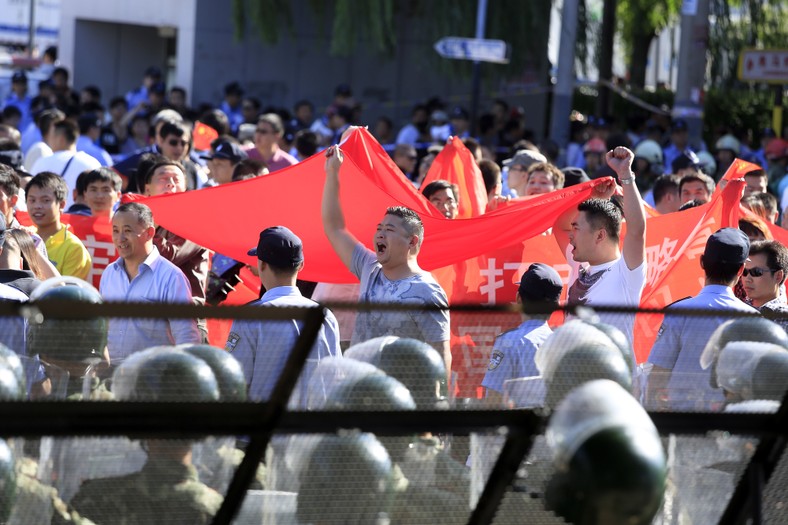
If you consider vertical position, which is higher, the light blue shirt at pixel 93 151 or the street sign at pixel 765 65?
the street sign at pixel 765 65

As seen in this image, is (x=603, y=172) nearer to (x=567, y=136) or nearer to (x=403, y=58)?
(x=567, y=136)

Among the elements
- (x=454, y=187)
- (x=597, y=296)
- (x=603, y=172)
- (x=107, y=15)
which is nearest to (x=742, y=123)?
(x=107, y=15)

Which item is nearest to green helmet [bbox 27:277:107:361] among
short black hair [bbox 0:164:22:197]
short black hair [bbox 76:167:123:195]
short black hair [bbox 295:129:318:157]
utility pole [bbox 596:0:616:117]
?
short black hair [bbox 0:164:22:197]

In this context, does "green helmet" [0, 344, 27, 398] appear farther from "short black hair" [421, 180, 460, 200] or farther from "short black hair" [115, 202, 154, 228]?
"short black hair" [421, 180, 460, 200]

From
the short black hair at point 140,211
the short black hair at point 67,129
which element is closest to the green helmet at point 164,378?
the short black hair at point 140,211

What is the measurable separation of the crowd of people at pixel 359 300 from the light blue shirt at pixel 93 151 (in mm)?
29

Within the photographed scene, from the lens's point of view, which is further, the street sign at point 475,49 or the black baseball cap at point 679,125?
the black baseball cap at point 679,125

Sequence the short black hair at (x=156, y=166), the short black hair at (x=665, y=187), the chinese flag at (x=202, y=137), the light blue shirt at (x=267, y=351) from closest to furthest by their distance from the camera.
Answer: the light blue shirt at (x=267, y=351) < the short black hair at (x=156, y=166) < the short black hair at (x=665, y=187) < the chinese flag at (x=202, y=137)

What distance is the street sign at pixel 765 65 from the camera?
16.5 metres

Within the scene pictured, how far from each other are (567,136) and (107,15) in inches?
415

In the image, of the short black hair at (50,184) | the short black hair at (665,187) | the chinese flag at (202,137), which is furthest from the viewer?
the chinese flag at (202,137)

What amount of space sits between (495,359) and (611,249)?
2709 mm

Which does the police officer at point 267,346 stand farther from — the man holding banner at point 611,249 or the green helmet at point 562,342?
the man holding banner at point 611,249

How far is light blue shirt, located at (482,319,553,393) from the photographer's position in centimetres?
340
